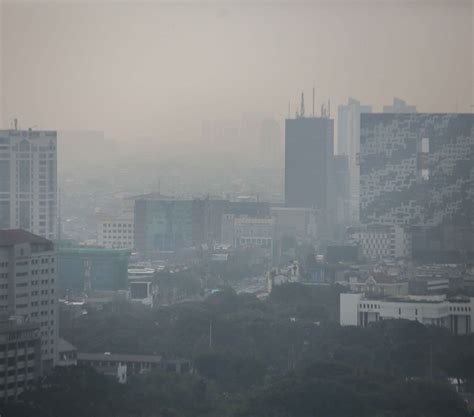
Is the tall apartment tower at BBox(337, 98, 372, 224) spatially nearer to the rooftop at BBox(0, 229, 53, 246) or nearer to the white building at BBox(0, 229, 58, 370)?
the rooftop at BBox(0, 229, 53, 246)

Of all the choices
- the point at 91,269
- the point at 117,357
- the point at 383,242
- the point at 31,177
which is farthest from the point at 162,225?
the point at 117,357

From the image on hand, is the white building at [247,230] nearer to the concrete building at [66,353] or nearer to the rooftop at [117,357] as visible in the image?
the rooftop at [117,357]

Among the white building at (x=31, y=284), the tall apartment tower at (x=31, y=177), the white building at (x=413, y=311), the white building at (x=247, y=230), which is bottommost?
the white building at (x=413, y=311)

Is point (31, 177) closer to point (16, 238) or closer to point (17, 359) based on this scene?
point (16, 238)

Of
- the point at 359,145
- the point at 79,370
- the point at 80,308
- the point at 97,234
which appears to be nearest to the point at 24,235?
the point at 79,370

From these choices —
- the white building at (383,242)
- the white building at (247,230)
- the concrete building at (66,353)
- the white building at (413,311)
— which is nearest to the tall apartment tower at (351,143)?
the white building at (247,230)

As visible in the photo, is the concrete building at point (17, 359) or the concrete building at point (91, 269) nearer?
the concrete building at point (17, 359)

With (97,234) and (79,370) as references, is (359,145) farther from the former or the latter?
(79,370)
